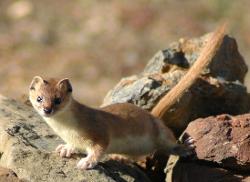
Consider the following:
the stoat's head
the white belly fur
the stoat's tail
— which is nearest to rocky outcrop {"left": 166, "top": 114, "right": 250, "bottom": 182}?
the white belly fur

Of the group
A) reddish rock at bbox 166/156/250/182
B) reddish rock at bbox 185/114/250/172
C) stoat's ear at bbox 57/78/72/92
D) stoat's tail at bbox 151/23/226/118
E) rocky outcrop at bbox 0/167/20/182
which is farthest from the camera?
stoat's tail at bbox 151/23/226/118

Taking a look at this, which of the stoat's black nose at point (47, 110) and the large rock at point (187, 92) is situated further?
the large rock at point (187, 92)

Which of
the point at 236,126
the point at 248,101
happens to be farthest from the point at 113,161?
the point at 248,101

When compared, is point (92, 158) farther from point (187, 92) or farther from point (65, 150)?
point (187, 92)

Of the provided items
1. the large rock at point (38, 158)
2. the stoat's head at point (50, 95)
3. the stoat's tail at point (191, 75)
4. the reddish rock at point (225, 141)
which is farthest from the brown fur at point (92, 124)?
the stoat's tail at point (191, 75)

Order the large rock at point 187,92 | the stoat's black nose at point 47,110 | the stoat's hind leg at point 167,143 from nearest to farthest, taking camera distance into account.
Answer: the stoat's black nose at point 47,110 → the stoat's hind leg at point 167,143 → the large rock at point 187,92

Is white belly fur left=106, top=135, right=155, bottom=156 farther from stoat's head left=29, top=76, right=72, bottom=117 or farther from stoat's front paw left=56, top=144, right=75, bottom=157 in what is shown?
stoat's head left=29, top=76, right=72, bottom=117

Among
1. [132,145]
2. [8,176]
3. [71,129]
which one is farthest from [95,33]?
[8,176]

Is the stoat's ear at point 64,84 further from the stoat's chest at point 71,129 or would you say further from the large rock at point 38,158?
the large rock at point 38,158
